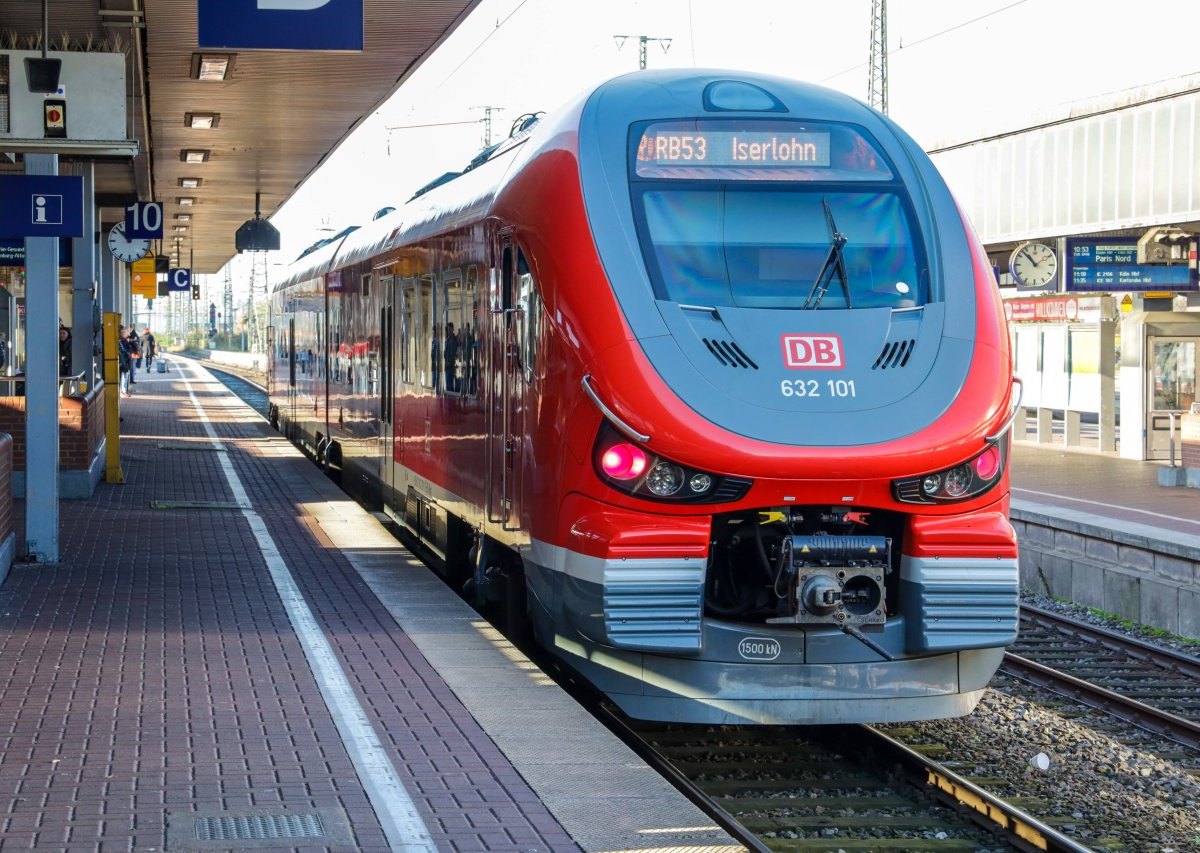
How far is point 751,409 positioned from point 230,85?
34.7ft

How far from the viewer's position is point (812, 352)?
737 cm

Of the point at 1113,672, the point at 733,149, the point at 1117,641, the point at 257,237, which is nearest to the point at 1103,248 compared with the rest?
the point at 1117,641

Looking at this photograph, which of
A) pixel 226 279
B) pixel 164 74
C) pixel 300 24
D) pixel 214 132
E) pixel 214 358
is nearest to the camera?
pixel 300 24

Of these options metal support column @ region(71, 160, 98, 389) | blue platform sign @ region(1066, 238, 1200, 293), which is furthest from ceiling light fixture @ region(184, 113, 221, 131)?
blue platform sign @ region(1066, 238, 1200, 293)

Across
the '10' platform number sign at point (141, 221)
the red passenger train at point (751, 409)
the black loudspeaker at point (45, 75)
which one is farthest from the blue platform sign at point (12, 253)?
the red passenger train at point (751, 409)

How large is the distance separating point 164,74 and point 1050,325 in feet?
52.3

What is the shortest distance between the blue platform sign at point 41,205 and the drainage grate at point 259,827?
7.07 metres

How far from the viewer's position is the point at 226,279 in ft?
386

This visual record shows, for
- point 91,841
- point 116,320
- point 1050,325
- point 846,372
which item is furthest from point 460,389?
point 1050,325

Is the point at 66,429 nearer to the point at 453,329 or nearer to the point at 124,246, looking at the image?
the point at 124,246

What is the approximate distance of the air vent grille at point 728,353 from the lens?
7.32 meters

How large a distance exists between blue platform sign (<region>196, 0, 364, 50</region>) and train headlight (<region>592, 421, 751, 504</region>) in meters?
3.19

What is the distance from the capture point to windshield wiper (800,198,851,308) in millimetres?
7670

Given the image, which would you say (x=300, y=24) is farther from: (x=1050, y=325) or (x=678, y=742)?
(x=1050, y=325)
